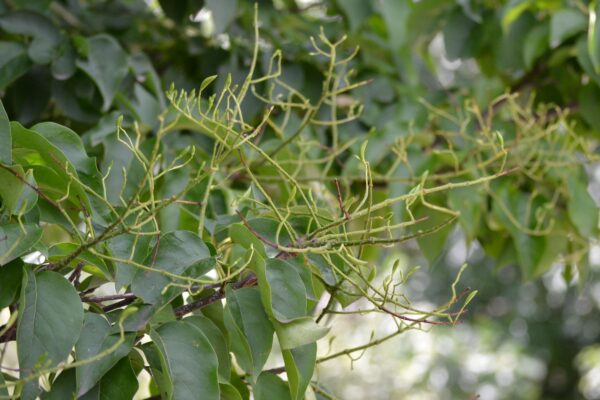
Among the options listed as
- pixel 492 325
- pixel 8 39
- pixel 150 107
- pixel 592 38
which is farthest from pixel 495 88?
pixel 492 325

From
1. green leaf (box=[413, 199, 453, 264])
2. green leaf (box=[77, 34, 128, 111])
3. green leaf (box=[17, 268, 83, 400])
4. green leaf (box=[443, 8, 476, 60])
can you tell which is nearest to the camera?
green leaf (box=[17, 268, 83, 400])

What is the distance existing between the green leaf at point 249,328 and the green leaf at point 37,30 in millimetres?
382

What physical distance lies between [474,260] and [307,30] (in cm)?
196

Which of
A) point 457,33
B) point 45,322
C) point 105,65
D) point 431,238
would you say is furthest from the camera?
point 457,33

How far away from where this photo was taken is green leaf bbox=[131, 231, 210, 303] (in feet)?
1.21

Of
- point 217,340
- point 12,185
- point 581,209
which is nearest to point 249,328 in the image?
point 217,340

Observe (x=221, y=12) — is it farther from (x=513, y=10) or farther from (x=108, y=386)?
(x=108, y=386)

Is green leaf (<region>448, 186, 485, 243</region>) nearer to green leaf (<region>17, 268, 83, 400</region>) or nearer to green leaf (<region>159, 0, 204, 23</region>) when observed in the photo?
green leaf (<region>159, 0, 204, 23</region>)

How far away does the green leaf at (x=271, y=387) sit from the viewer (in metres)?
0.40

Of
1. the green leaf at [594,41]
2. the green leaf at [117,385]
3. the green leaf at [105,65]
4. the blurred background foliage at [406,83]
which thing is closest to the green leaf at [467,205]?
the blurred background foliage at [406,83]

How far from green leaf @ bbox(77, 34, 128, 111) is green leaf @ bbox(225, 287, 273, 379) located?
0.99 ft

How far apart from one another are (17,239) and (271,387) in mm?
145

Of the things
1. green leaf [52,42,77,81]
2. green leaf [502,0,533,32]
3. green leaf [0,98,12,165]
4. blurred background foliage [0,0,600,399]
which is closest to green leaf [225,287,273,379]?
green leaf [0,98,12,165]

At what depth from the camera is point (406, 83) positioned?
906 millimetres
